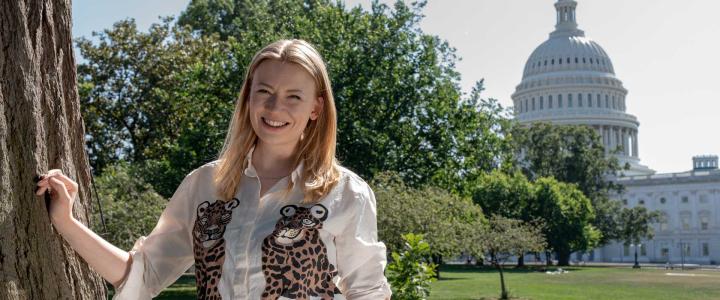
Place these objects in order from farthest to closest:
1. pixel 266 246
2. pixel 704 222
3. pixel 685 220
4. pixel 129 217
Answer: pixel 685 220
pixel 704 222
pixel 129 217
pixel 266 246

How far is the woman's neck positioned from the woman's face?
0.04 meters

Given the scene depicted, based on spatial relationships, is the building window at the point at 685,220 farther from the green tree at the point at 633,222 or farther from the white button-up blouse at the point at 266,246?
the white button-up blouse at the point at 266,246

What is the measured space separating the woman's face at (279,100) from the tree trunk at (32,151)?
0.70 m

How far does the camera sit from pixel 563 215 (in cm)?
6331

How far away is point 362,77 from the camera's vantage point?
24.8 meters

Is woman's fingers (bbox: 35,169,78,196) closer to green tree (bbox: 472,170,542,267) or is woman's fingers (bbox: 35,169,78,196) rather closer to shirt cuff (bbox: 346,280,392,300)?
shirt cuff (bbox: 346,280,392,300)

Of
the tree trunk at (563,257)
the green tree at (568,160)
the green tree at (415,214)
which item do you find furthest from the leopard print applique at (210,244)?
the green tree at (568,160)

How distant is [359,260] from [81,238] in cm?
89

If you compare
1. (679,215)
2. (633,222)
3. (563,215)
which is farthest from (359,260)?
(679,215)

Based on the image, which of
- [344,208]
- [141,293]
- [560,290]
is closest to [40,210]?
[141,293]

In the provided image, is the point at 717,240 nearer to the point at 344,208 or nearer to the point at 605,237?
the point at 605,237

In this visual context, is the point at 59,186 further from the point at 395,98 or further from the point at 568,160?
the point at 568,160

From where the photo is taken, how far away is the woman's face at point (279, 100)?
110 inches

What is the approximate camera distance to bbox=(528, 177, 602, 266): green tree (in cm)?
6266
